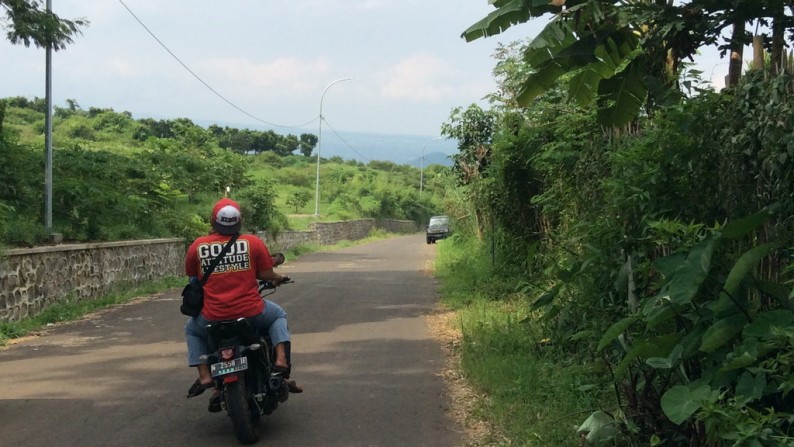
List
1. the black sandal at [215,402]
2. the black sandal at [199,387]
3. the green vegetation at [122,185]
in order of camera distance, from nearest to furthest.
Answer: the black sandal at [199,387], the black sandal at [215,402], the green vegetation at [122,185]

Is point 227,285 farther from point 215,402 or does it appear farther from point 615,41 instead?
point 615,41

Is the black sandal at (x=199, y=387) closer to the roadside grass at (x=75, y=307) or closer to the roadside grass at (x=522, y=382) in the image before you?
the roadside grass at (x=522, y=382)

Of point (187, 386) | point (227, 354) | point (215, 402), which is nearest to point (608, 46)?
point (227, 354)

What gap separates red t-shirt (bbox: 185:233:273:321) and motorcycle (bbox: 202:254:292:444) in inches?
5.2

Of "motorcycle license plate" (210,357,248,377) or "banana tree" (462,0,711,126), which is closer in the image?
"motorcycle license plate" (210,357,248,377)

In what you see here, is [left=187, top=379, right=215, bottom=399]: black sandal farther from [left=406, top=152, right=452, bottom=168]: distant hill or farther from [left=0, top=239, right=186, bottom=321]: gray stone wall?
[left=406, top=152, right=452, bottom=168]: distant hill

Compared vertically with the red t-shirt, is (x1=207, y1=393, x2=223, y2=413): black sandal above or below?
below

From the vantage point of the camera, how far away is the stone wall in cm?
1147

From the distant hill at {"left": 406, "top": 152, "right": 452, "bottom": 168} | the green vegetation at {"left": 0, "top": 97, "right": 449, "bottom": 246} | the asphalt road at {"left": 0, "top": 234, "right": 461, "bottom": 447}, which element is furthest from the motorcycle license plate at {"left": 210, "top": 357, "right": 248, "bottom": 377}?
the distant hill at {"left": 406, "top": 152, "right": 452, "bottom": 168}

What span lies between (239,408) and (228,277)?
1040 millimetres

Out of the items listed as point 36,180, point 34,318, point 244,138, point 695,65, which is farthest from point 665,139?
point 244,138

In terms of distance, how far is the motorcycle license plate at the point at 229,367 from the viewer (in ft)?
18.0

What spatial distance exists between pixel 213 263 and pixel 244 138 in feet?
291

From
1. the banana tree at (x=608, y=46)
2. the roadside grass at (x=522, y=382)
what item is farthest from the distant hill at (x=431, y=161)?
the banana tree at (x=608, y=46)
